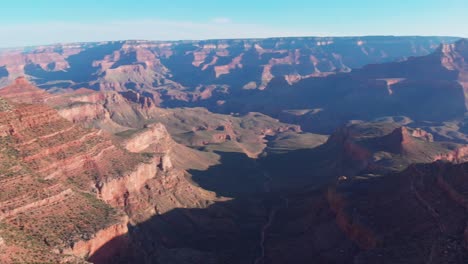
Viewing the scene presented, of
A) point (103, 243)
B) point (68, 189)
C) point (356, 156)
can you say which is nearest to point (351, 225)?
point (103, 243)

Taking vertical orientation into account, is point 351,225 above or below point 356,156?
above

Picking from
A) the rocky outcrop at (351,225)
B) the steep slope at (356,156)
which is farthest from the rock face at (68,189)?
the steep slope at (356,156)

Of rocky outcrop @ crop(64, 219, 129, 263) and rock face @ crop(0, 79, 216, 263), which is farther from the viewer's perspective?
rocky outcrop @ crop(64, 219, 129, 263)

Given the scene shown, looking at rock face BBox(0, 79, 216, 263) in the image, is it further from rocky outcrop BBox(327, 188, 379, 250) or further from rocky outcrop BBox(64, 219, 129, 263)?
rocky outcrop BBox(327, 188, 379, 250)

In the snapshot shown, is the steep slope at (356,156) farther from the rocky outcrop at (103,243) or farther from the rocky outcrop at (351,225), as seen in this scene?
the rocky outcrop at (103,243)

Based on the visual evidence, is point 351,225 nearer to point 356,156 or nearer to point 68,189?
point 68,189

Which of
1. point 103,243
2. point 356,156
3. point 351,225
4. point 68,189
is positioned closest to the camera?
point 103,243

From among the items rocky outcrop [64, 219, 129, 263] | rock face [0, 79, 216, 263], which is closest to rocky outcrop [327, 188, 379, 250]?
rock face [0, 79, 216, 263]

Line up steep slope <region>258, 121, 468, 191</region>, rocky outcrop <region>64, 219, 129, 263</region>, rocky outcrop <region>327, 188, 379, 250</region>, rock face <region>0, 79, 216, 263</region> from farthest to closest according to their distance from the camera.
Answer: steep slope <region>258, 121, 468, 191</region> < rocky outcrop <region>327, 188, 379, 250</region> < rocky outcrop <region>64, 219, 129, 263</region> < rock face <region>0, 79, 216, 263</region>

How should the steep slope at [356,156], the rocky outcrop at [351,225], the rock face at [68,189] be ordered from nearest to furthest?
the rock face at [68,189], the rocky outcrop at [351,225], the steep slope at [356,156]

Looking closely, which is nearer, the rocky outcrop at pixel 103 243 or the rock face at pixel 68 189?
the rock face at pixel 68 189

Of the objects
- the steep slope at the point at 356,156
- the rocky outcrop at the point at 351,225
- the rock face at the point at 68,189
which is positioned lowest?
the steep slope at the point at 356,156
